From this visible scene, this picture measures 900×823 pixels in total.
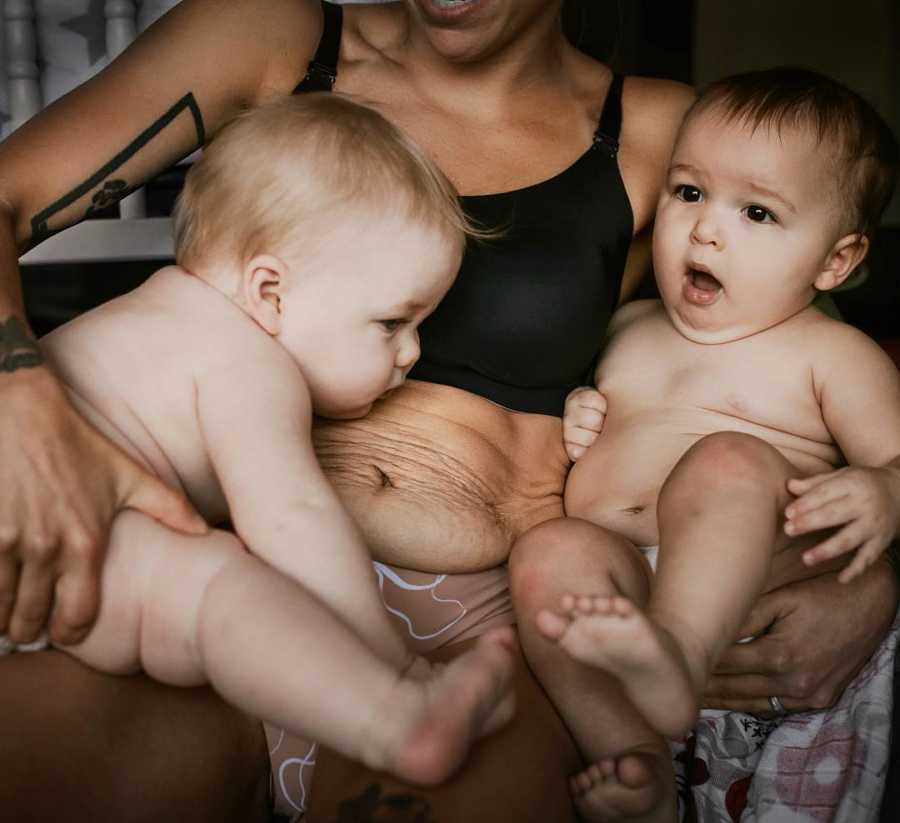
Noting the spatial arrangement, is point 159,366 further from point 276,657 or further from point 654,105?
point 654,105

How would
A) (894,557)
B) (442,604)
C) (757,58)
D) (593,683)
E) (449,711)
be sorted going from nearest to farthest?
(449,711) → (593,683) → (442,604) → (894,557) → (757,58)

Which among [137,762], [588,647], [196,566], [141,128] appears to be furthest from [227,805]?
[141,128]

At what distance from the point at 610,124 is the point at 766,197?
0.25 meters

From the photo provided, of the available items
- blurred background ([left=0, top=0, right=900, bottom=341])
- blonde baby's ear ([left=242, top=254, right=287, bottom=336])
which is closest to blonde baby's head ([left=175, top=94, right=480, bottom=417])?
blonde baby's ear ([left=242, top=254, right=287, bottom=336])

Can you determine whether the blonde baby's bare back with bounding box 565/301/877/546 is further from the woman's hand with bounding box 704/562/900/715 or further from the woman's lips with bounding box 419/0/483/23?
the woman's lips with bounding box 419/0/483/23

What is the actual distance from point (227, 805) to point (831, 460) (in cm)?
82

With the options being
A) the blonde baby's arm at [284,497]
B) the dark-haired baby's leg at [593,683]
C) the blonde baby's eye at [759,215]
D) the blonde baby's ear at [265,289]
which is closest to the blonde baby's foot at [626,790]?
the dark-haired baby's leg at [593,683]

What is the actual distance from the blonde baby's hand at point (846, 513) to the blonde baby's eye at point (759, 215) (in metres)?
0.38

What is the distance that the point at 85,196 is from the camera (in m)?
1.20

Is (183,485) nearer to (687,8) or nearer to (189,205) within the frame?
(189,205)

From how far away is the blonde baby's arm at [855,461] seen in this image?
3.34 ft

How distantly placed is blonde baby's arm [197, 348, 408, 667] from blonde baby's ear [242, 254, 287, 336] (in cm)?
9

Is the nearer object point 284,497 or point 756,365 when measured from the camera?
point 284,497

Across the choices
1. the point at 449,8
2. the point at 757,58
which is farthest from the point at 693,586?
the point at 757,58
